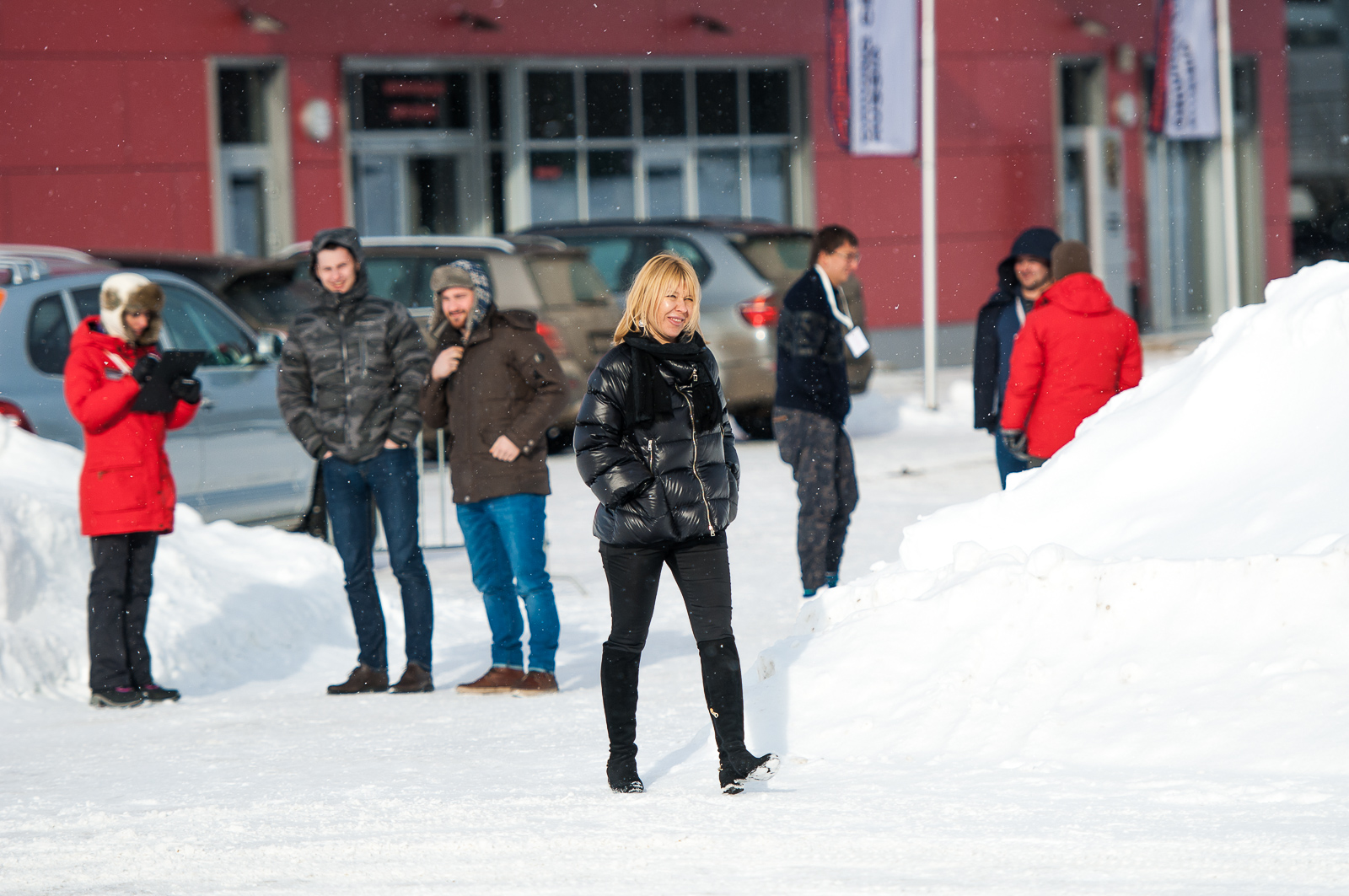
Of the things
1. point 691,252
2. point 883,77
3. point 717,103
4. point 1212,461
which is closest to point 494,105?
point 717,103

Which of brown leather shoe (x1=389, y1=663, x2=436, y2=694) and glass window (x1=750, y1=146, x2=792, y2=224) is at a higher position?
glass window (x1=750, y1=146, x2=792, y2=224)

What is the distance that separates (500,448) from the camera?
6445 millimetres

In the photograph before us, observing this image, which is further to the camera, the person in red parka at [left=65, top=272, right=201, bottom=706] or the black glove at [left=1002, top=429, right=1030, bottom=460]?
the black glove at [left=1002, top=429, right=1030, bottom=460]

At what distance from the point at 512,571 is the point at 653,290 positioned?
2.19m

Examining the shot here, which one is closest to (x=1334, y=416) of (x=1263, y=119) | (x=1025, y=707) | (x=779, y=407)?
(x=1025, y=707)

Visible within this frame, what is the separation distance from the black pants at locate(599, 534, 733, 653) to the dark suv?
27.9 feet

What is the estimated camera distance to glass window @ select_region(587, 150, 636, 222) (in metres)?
21.0

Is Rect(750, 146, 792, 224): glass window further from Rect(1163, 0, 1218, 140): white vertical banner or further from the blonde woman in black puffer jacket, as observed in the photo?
the blonde woman in black puffer jacket

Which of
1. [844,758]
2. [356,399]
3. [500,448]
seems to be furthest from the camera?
[356,399]

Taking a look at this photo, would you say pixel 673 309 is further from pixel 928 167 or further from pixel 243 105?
pixel 243 105

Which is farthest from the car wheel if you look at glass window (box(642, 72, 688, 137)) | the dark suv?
glass window (box(642, 72, 688, 137))

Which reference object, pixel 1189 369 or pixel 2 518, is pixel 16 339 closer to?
pixel 2 518

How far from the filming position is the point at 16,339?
814 centimetres

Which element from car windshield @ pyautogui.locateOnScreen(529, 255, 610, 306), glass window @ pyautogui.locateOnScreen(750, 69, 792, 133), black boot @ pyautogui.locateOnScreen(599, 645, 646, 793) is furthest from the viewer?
glass window @ pyautogui.locateOnScreen(750, 69, 792, 133)
